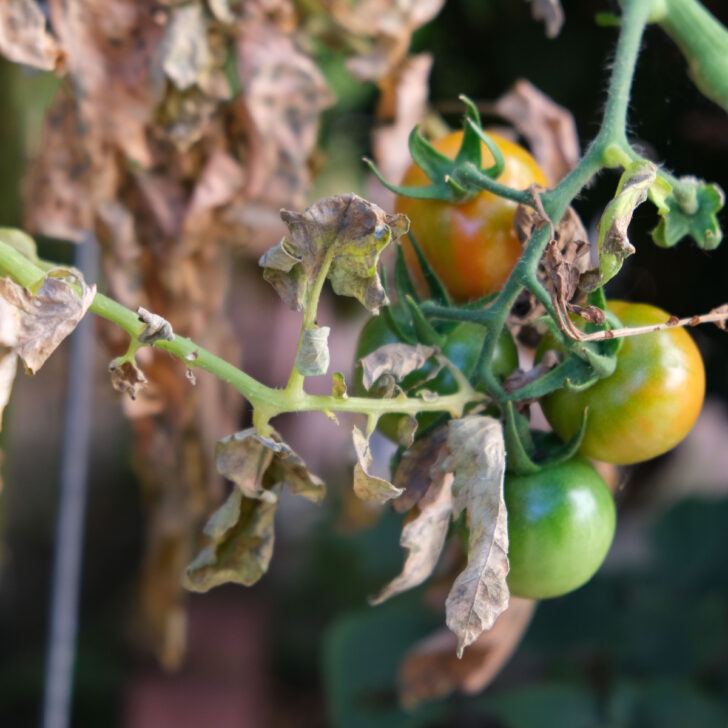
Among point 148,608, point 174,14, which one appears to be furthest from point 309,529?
point 174,14

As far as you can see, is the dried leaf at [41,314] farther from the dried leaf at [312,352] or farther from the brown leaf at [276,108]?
the brown leaf at [276,108]

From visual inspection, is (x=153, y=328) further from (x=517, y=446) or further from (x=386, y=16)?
(x=386, y=16)

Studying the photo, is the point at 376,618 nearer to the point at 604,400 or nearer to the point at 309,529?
the point at 309,529

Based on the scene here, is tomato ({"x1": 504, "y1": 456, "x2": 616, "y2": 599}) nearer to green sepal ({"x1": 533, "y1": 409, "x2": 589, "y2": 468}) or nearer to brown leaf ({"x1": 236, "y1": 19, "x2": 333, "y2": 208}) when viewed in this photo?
green sepal ({"x1": 533, "y1": 409, "x2": 589, "y2": 468})

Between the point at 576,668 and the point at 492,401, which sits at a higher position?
the point at 492,401

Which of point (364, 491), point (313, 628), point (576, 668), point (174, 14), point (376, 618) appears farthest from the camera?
point (313, 628)

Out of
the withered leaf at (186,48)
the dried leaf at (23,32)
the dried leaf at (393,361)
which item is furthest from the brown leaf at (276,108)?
the dried leaf at (393,361)
